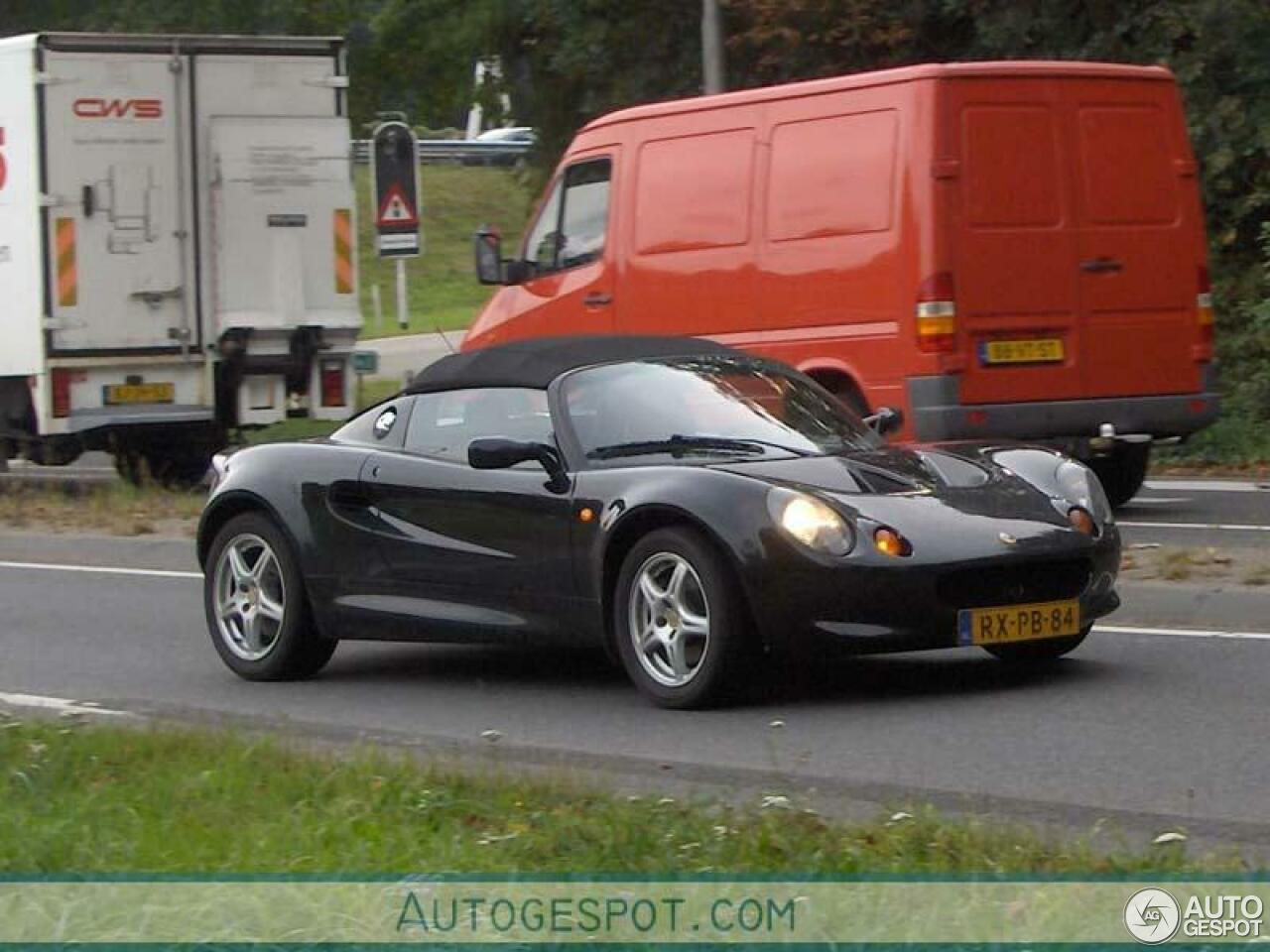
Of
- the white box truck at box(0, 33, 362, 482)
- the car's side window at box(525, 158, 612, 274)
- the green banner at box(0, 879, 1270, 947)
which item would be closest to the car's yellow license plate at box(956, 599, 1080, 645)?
the green banner at box(0, 879, 1270, 947)

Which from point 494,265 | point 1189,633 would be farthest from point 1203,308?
point 1189,633

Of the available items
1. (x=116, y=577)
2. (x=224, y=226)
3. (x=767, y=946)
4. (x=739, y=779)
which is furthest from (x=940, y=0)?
(x=767, y=946)

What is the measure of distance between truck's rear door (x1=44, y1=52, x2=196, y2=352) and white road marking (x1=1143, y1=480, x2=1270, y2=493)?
7178 millimetres

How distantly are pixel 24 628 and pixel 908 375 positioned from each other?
499cm

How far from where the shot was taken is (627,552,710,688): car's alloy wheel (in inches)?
371

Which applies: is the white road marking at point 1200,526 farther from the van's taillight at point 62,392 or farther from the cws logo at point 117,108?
the cws logo at point 117,108

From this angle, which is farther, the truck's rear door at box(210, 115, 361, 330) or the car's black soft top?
the truck's rear door at box(210, 115, 361, 330)

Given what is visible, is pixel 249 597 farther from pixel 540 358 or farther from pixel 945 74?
pixel 945 74

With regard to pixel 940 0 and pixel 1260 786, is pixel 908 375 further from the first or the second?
pixel 940 0

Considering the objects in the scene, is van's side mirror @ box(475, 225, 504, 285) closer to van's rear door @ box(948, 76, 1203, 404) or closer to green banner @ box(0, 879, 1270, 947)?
van's rear door @ box(948, 76, 1203, 404)

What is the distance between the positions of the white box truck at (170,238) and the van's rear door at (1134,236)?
7.15 meters

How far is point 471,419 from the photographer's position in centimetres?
1055

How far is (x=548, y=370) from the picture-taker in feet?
34.1

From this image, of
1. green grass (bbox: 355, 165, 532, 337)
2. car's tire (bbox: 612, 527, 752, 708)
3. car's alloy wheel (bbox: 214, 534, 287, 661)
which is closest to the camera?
car's tire (bbox: 612, 527, 752, 708)
